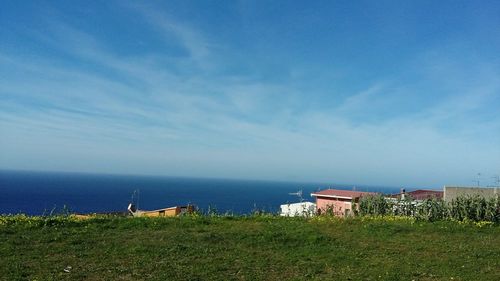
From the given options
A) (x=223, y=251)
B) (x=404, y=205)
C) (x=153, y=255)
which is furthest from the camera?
(x=404, y=205)

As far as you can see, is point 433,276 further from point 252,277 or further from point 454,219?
point 454,219

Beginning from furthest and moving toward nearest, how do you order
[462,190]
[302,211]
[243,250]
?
[462,190]
[302,211]
[243,250]

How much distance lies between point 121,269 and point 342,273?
12.1ft

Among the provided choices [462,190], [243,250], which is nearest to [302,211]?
[462,190]

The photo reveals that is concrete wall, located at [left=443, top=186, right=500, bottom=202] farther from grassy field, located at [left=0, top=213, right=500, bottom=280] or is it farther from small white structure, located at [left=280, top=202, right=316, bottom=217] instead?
small white structure, located at [left=280, top=202, right=316, bottom=217]

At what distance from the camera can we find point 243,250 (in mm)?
9281

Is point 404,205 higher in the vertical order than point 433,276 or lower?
higher

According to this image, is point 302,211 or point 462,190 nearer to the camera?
point 302,211

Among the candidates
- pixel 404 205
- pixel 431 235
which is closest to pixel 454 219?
pixel 404 205

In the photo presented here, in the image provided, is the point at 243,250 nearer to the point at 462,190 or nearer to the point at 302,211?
the point at 302,211

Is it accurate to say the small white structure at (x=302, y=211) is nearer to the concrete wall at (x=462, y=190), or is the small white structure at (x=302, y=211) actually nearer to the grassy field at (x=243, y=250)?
the grassy field at (x=243, y=250)

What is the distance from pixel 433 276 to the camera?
24.8 feet

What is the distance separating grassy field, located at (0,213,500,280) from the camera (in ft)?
24.3

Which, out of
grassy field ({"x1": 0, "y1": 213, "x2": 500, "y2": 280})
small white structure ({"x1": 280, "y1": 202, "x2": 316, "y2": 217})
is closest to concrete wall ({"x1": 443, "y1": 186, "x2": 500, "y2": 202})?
grassy field ({"x1": 0, "y1": 213, "x2": 500, "y2": 280})
